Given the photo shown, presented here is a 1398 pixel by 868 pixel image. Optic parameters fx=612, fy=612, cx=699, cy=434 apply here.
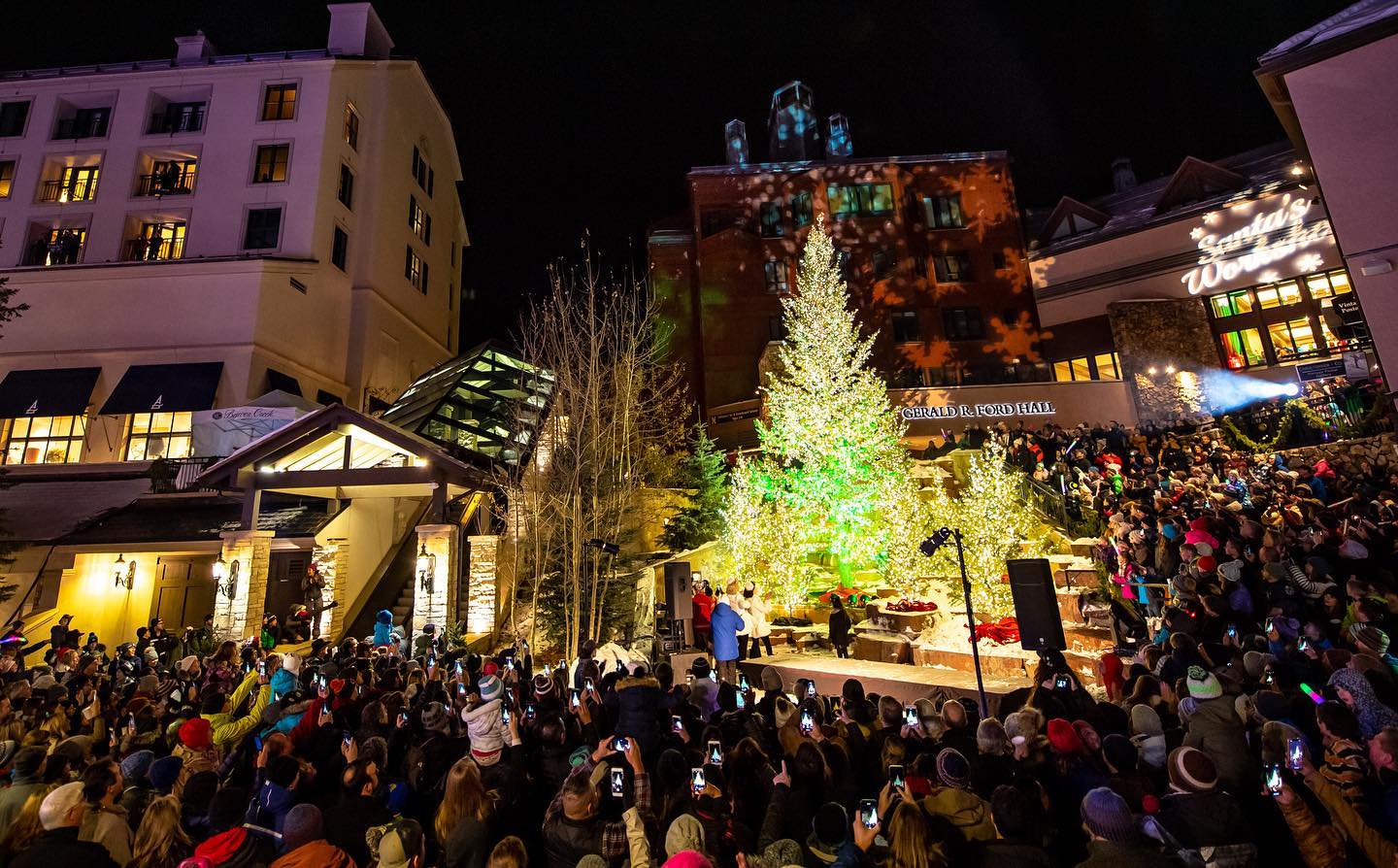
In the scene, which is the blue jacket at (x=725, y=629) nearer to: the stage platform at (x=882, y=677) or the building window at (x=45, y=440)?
the stage platform at (x=882, y=677)

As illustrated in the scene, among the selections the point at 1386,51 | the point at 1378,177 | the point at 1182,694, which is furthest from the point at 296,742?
the point at 1386,51

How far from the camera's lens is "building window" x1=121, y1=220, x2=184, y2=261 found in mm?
26422

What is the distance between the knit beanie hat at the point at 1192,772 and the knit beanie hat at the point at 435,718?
18.6 feet

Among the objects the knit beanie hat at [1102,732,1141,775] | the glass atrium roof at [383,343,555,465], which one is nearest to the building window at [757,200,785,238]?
the glass atrium roof at [383,343,555,465]

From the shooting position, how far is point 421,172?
1426 inches

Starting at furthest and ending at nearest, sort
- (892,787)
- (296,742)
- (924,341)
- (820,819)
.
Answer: (924,341) → (296,742) → (892,787) → (820,819)

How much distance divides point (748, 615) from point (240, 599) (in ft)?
40.1

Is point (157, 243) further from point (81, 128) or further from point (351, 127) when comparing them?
point (351, 127)

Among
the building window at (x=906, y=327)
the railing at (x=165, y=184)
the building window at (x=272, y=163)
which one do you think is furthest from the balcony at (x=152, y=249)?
the building window at (x=906, y=327)

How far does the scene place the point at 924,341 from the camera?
31.4 metres

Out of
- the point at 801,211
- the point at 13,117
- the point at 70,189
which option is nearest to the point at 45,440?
the point at 70,189

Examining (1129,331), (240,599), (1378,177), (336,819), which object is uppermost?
(1129,331)

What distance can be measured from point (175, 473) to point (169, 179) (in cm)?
1596

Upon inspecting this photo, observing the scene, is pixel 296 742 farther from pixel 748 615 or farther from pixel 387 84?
pixel 387 84
